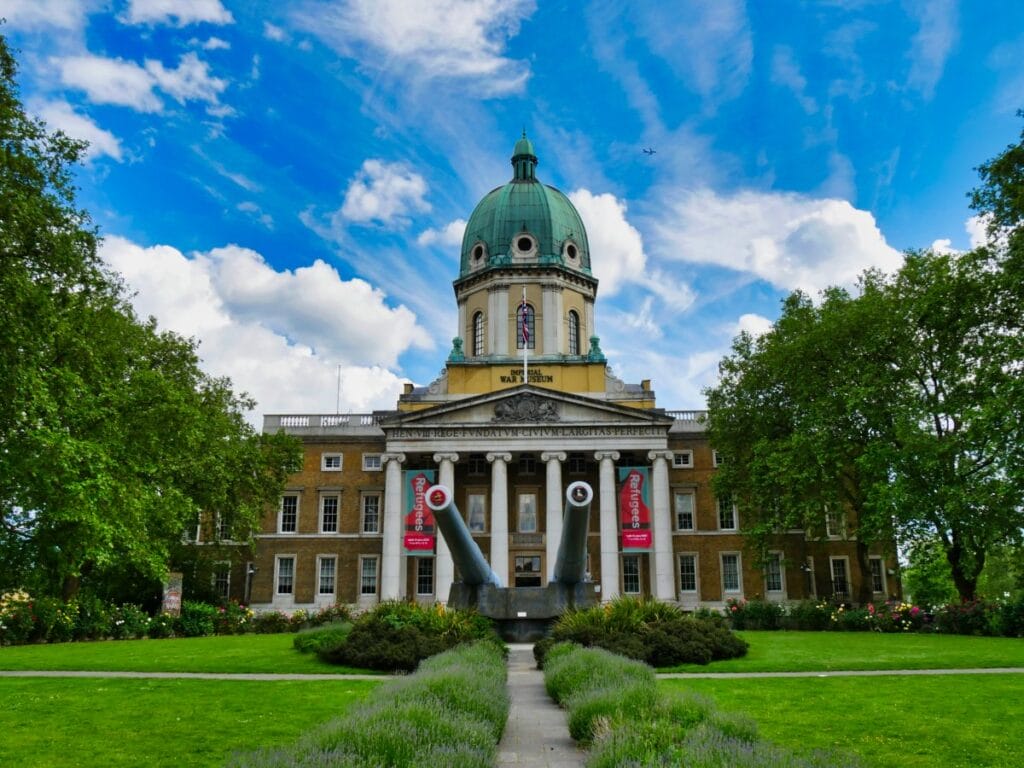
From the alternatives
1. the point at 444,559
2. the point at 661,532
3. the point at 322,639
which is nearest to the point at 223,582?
the point at 444,559

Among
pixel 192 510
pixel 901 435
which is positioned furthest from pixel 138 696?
pixel 901 435

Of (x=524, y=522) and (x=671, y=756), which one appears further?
(x=524, y=522)

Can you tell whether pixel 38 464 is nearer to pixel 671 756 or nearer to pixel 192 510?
pixel 192 510

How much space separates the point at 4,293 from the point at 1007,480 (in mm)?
28132

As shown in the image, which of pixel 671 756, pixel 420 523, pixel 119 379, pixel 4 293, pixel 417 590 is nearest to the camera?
pixel 671 756

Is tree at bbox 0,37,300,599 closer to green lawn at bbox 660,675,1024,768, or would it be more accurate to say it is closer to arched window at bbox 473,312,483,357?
green lawn at bbox 660,675,1024,768

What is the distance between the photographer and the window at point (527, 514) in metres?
50.2

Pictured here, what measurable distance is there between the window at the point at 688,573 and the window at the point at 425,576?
1486 cm

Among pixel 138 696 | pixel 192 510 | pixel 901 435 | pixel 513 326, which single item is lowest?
pixel 138 696

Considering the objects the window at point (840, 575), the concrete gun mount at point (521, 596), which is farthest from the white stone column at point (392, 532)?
the window at point (840, 575)

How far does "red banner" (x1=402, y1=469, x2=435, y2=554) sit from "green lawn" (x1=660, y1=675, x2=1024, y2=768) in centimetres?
2877

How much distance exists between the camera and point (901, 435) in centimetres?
3141

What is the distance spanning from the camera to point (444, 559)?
4653cm

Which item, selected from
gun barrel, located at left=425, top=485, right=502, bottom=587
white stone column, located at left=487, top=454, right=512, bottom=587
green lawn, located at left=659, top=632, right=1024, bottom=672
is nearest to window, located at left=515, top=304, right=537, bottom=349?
white stone column, located at left=487, top=454, right=512, bottom=587
